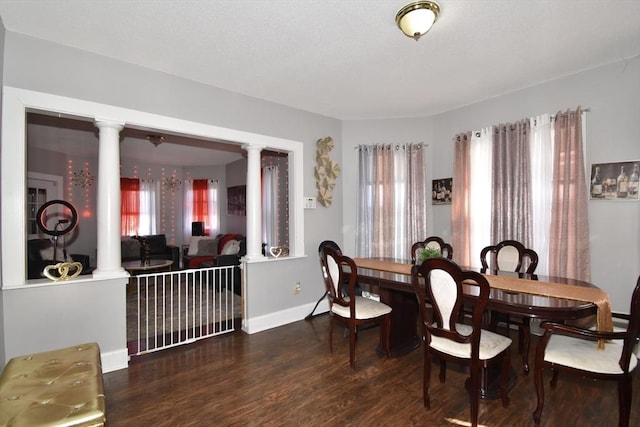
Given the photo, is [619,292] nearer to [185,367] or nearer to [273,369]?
[273,369]

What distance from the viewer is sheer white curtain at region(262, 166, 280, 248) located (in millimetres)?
5668

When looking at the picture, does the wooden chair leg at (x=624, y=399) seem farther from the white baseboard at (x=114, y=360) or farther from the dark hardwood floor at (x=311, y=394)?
the white baseboard at (x=114, y=360)

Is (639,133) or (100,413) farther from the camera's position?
(639,133)

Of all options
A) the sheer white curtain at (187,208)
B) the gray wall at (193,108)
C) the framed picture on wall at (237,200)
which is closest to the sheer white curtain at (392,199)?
the gray wall at (193,108)

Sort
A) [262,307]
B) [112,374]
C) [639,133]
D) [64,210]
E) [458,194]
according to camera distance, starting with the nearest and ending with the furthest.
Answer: [112,374], [639,133], [262,307], [458,194], [64,210]

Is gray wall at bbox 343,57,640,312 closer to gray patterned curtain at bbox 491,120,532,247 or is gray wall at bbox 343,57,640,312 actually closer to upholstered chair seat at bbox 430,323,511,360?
gray patterned curtain at bbox 491,120,532,247

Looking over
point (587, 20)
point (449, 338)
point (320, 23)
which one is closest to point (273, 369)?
point (449, 338)

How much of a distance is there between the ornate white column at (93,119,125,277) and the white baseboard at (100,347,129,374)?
27.4 inches

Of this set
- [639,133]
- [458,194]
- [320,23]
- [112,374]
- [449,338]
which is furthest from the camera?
[458,194]

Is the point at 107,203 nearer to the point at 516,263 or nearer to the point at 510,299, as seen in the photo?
the point at 510,299

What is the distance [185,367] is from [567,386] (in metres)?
3.19

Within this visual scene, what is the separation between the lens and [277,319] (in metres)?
3.75

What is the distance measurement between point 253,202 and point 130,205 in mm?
5489

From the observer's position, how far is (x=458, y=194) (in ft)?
13.2
